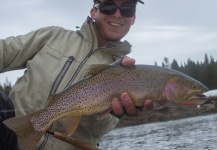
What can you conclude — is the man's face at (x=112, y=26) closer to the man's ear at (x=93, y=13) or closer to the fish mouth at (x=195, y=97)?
the man's ear at (x=93, y=13)

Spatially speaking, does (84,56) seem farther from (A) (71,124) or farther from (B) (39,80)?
(A) (71,124)

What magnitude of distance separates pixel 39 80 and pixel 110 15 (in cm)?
140

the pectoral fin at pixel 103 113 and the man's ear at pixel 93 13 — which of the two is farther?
the man's ear at pixel 93 13

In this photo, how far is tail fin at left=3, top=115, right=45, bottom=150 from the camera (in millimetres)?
4152

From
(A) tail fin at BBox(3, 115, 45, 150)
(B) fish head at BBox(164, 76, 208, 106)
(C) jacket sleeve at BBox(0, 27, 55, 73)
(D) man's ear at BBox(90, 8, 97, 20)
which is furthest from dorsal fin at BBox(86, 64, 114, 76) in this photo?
(D) man's ear at BBox(90, 8, 97, 20)

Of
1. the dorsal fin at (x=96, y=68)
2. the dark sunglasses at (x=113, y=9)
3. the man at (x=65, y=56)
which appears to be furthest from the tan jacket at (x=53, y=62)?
the dorsal fin at (x=96, y=68)

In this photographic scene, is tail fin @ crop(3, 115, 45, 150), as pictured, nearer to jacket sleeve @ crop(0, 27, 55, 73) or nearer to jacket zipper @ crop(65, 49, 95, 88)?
jacket zipper @ crop(65, 49, 95, 88)

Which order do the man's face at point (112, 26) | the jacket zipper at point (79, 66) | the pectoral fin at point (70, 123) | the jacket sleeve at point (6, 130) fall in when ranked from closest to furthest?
the pectoral fin at point (70, 123), the jacket sleeve at point (6, 130), the jacket zipper at point (79, 66), the man's face at point (112, 26)

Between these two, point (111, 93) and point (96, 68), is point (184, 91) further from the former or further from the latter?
point (96, 68)

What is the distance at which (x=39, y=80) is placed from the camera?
4969mm

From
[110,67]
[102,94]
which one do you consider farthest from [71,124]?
[110,67]

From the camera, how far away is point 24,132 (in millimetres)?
4191

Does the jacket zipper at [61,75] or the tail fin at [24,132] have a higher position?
the jacket zipper at [61,75]

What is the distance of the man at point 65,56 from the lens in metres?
4.93
